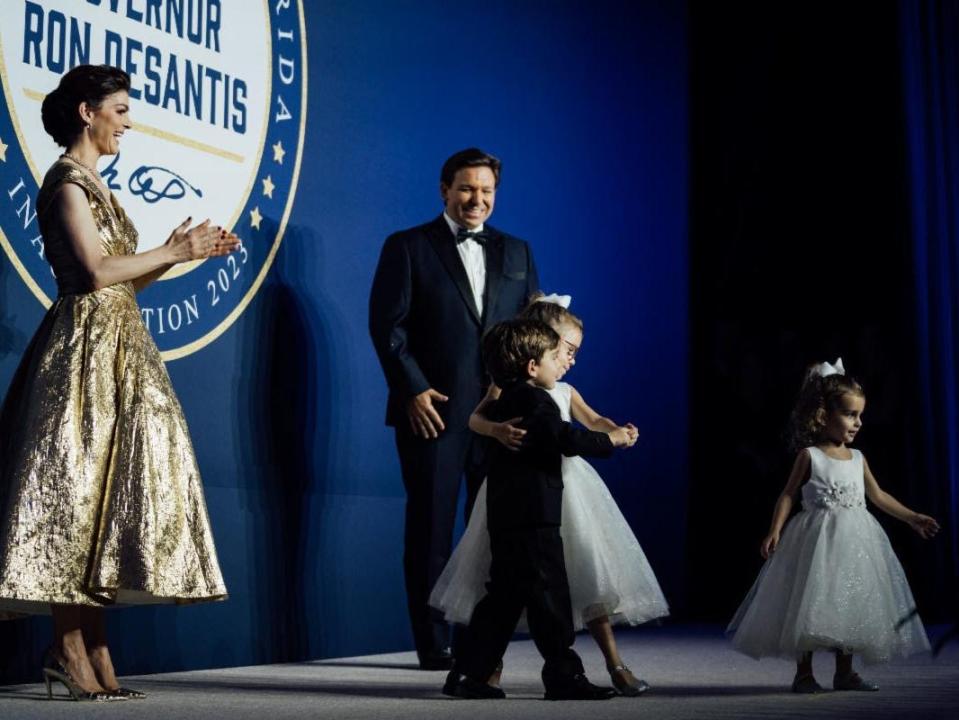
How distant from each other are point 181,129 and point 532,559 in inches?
66.0

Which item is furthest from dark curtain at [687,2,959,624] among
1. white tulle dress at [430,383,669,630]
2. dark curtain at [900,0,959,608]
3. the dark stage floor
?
white tulle dress at [430,383,669,630]

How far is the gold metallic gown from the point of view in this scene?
303 cm

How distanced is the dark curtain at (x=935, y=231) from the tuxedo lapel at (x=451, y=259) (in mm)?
2198

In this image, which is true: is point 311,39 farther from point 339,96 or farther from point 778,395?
point 778,395

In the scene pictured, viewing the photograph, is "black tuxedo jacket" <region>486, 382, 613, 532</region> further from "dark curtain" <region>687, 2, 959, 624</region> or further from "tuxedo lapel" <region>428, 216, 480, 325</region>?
"dark curtain" <region>687, 2, 959, 624</region>

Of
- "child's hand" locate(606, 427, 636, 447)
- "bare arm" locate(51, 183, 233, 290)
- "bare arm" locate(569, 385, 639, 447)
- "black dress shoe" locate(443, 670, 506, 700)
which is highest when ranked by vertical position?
"bare arm" locate(51, 183, 233, 290)

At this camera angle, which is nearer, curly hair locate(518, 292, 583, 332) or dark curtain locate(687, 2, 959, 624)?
curly hair locate(518, 292, 583, 332)

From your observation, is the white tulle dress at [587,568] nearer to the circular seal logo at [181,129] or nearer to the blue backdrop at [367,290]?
the blue backdrop at [367,290]

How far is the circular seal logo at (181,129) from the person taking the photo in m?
3.57

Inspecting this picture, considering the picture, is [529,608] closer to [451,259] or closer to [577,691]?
[577,691]

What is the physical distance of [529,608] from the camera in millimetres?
3129

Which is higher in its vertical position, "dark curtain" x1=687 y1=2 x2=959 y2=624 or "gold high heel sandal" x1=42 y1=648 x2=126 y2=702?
"dark curtain" x1=687 y1=2 x2=959 y2=624

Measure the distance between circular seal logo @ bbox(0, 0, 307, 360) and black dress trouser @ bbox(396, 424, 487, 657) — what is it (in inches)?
26.8
